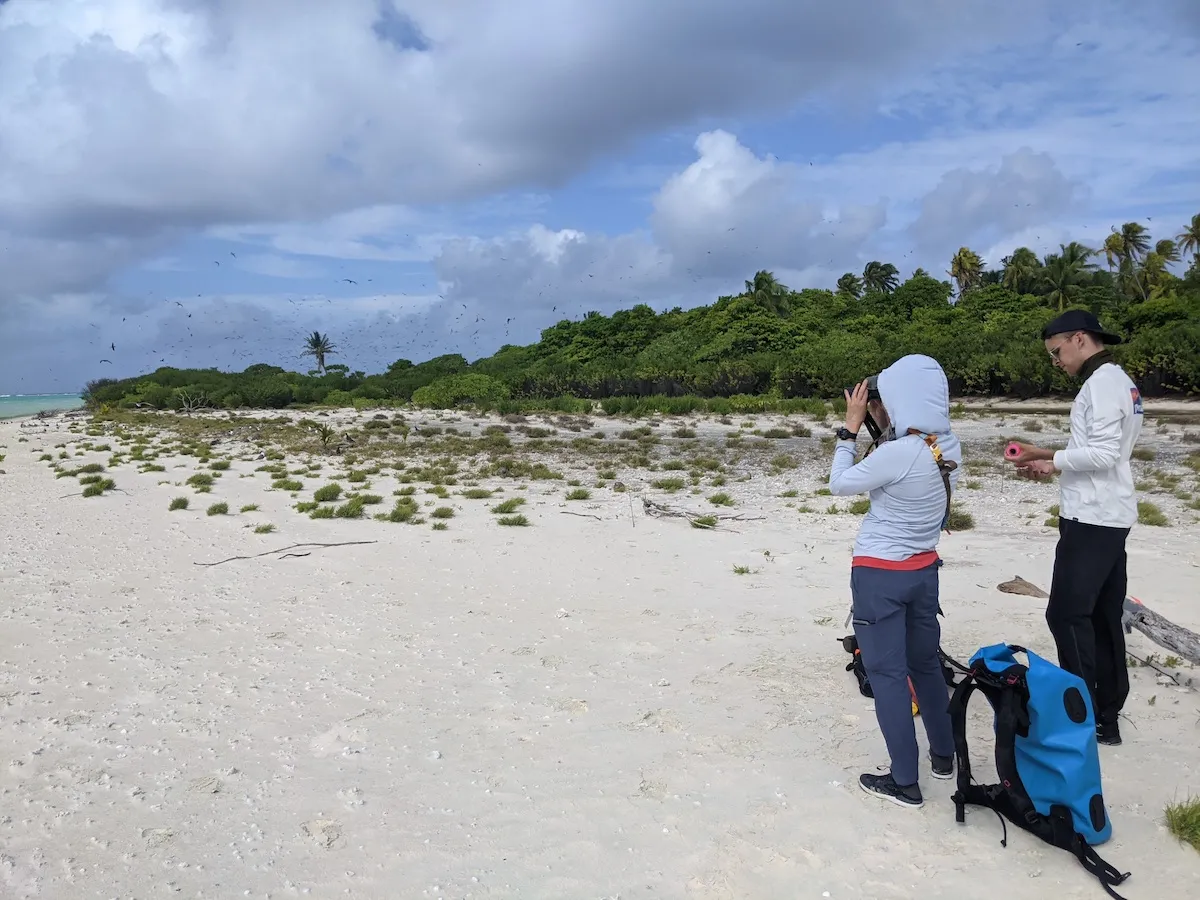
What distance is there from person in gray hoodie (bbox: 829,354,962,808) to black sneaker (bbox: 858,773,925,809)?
23 centimetres

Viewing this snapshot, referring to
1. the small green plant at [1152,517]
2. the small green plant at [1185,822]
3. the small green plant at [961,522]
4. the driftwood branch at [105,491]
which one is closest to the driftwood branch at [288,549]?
the driftwood branch at [105,491]

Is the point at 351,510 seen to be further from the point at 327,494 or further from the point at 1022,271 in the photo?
the point at 1022,271

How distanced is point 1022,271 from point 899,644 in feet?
176

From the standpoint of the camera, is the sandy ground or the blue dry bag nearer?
the blue dry bag

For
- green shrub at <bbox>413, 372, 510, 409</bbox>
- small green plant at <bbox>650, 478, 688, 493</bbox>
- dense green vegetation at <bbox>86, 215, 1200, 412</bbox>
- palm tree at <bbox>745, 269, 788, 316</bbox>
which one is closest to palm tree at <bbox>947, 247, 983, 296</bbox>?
dense green vegetation at <bbox>86, 215, 1200, 412</bbox>

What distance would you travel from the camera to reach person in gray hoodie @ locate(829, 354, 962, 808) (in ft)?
9.35

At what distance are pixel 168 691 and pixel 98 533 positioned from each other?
6.10 metres

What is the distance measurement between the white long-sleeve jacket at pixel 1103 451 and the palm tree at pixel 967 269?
218 ft

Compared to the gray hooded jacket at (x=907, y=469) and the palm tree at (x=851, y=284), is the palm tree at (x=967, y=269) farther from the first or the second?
the gray hooded jacket at (x=907, y=469)

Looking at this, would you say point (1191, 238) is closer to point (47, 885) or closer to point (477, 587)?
point (477, 587)

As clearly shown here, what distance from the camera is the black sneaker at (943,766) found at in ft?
10.6

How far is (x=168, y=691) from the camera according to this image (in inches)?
184

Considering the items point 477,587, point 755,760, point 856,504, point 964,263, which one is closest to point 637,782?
point 755,760

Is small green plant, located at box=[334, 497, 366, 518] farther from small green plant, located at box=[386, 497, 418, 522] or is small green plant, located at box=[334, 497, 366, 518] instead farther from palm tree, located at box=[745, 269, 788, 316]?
palm tree, located at box=[745, 269, 788, 316]
